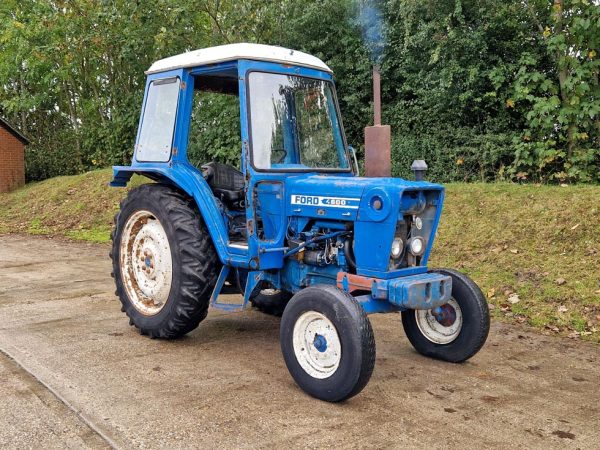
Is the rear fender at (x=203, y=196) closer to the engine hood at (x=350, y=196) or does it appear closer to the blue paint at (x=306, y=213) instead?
the blue paint at (x=306, y=213)

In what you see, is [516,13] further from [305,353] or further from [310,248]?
[305,353]

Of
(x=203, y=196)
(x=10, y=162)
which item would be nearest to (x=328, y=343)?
(x=203, y=196)

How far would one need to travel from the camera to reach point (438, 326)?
4.95 meters

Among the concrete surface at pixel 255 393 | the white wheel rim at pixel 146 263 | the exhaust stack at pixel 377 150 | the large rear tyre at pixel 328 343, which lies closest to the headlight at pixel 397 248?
the exhaust stack at pixel 377 150

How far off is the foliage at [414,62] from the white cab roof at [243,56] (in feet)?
2.47

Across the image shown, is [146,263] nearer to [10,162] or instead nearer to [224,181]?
[224,181]

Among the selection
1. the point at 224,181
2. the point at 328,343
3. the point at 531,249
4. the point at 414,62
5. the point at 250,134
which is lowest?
the point at 328,343

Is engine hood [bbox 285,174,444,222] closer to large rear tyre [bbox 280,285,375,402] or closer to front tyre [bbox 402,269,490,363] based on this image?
large rear tyre [bbox 280,285,375,402]

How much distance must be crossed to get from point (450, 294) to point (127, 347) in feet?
8.81

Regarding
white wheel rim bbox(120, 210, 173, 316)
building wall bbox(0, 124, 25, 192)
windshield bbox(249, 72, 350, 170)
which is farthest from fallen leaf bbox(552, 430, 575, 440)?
building wall bbox(0, 124, 25, 192)

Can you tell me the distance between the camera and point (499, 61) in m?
11.5

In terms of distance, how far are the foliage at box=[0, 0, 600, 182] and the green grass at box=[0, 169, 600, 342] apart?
1.56m

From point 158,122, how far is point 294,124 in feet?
4.32

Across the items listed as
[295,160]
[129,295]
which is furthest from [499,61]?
[129,295]
